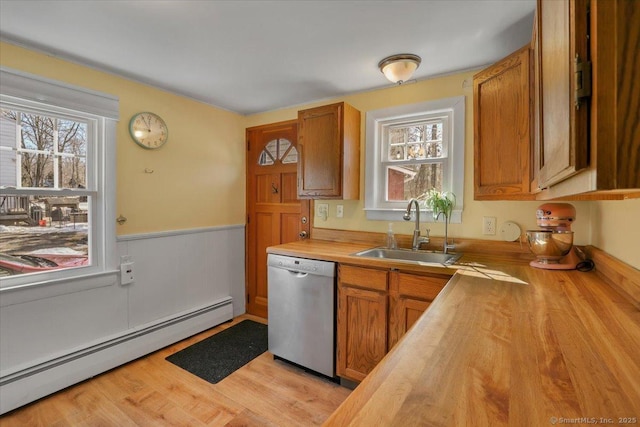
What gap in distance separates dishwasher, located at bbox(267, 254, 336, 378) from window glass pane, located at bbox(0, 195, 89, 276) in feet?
4.54

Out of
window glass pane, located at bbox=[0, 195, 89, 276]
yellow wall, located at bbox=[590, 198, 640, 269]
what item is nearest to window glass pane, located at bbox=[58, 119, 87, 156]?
window glass pane, located at bbox=[0, 195, 89, 276]

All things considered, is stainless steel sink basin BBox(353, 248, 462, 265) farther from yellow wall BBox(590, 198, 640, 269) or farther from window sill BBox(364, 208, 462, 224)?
yellow wall BBox(590, 198, 640, 269)

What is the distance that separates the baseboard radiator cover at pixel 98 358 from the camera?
6.07 feet

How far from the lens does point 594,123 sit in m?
0.43

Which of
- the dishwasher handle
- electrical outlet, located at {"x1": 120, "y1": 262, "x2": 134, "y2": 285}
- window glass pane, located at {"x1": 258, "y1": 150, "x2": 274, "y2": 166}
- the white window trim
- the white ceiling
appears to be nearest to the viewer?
the white ceiling

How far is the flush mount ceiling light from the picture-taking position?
199cm

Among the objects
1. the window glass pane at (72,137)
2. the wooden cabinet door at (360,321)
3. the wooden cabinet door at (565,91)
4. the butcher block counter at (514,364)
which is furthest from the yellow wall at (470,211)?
the window glass pane at (72,137)

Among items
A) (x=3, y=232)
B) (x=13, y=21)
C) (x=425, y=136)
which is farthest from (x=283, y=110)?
(x=3, y=232)

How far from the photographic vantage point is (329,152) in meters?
2.43

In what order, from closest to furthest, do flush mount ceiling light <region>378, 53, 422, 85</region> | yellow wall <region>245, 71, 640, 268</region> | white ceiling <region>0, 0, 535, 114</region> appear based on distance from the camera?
yellow wall <region>245, 71, 640, 268</region> < white ceiling <region>0, 0, 535, 114</region> < flush mount ceiling light <region>378, 53, 422, 85</region>

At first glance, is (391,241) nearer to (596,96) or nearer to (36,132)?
(596,96)

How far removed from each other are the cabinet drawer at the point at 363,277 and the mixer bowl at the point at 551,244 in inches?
32.6

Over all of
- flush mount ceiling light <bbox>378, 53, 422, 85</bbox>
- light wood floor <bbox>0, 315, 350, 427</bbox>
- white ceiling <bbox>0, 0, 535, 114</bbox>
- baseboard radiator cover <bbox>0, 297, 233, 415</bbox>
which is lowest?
light wood floor <bbox>0, 315, 350, 427</bbox>

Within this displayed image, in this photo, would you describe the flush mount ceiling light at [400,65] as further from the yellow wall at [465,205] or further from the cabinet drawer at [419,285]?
the cabinet drawer at [419,285]
